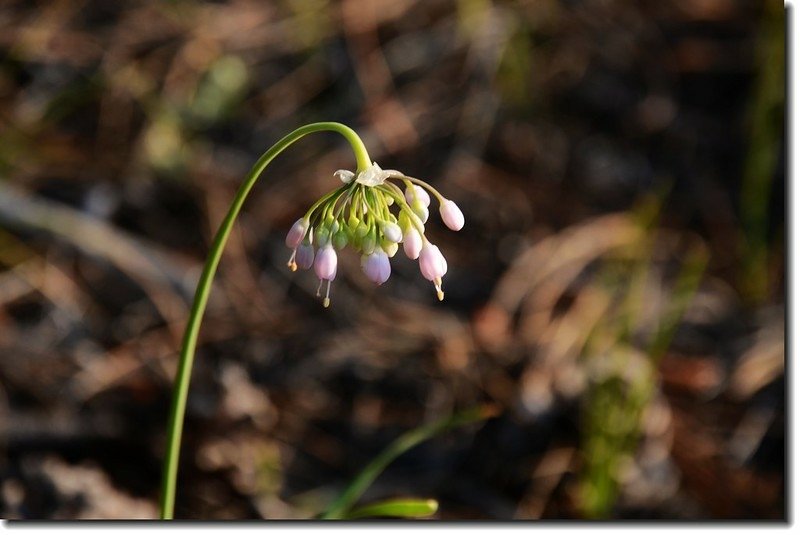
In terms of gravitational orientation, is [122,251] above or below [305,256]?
above

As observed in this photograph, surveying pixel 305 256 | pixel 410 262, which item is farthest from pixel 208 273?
pixel 410 262

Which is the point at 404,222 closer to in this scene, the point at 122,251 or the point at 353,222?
the point at 353,222

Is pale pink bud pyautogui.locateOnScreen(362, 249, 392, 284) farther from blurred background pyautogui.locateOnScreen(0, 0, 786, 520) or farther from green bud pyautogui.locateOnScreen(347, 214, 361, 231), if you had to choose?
blurred background pyautogui.locateOnScreen(0, 0, 786, 520)

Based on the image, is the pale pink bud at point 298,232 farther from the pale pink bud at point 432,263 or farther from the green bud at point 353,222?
A: the pale pink bud at point 432,263

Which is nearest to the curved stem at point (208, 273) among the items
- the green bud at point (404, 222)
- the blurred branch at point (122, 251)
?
the green bud at point (404, 222)

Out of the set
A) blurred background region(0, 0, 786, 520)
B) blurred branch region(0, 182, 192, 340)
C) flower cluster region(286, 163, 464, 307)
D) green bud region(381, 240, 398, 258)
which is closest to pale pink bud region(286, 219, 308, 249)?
flower cluster region(286, 163, 464, 307)

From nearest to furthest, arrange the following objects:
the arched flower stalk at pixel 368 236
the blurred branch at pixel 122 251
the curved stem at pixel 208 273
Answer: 1. the curved stem at pixel 208 273
2. the arched flower stalk at pixel 368 236
3. the blurred branch at pixel 122 251
